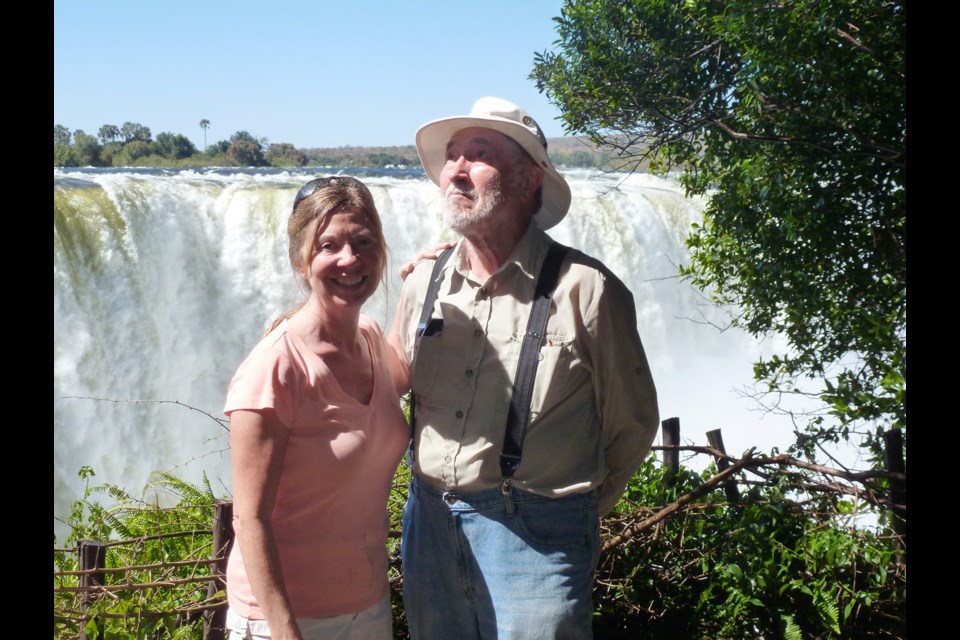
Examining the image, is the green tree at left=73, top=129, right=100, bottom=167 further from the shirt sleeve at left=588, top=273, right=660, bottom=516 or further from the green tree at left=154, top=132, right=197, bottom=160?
the shirt sleeve at left=588, top=273, right=660, bottom=516

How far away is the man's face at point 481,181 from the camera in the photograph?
6.71 feet

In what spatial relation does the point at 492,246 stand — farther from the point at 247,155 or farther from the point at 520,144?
the point at 247,155

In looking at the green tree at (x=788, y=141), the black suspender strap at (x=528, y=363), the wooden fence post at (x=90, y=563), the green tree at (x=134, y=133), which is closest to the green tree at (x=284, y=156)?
the green tree at (x=134, y=133)

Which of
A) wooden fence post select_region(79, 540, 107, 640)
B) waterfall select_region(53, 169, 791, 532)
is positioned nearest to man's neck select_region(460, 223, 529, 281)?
wooden fence post select_region(79, 540, 107, 640)

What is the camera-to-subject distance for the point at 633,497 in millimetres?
3531

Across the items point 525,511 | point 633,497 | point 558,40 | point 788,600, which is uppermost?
point 558,40

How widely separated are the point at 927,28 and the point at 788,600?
80.2 inches

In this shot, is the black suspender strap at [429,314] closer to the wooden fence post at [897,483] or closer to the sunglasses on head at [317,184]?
the sunglasses on head at [317,184]

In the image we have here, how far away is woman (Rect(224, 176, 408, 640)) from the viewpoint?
1644 millimetres

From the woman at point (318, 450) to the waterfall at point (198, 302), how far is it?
6.05 meters

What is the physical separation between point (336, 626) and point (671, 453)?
7.05ft

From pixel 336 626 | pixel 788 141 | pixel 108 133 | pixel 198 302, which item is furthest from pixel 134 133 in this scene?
pixel 336 626
